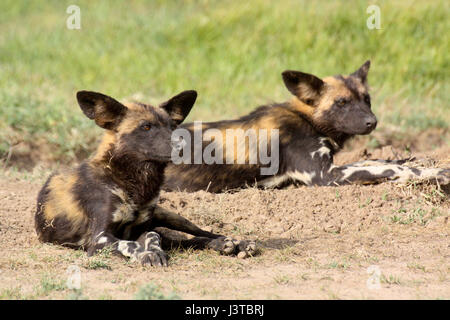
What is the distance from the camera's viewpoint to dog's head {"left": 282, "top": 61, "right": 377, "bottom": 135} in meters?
7.38

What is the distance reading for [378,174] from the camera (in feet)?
22.6

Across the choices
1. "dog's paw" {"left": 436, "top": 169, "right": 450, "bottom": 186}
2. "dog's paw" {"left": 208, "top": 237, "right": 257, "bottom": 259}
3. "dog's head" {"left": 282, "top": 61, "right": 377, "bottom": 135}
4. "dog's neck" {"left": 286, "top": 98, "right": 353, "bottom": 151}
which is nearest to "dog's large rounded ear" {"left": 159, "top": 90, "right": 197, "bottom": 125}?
"dog's paw" {"left": 208, "top": 237, "right": 257, "bottom": 259}

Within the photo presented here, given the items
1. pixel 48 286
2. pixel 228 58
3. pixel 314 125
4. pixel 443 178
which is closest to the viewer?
pixel 48 286

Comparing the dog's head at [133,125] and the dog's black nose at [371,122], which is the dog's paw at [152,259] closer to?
the dog's head at [133,125]

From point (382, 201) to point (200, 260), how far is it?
2095 mm

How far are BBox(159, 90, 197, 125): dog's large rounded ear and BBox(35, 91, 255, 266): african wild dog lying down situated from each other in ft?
0.76

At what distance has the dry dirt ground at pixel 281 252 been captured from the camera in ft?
14.0

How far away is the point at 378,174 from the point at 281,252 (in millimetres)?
1923

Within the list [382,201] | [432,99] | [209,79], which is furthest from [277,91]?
[382,201]

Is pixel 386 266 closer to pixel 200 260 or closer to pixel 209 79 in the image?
pixel 200 260

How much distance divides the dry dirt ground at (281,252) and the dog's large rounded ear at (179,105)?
0.89 meters

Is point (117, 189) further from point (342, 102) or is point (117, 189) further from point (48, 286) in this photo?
point (342, 102)

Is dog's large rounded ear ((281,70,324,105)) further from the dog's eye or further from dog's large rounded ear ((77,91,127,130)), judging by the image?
dog's large rounded ear ((77,91,127,130))

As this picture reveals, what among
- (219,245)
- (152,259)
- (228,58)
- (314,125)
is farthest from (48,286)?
(228,58)
